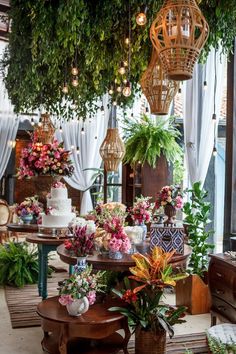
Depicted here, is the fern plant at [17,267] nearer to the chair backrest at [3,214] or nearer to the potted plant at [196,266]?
the potted plant at [196,266]

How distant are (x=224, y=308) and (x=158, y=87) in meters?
2.27

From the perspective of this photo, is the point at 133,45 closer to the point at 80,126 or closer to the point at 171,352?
the point at 171,352

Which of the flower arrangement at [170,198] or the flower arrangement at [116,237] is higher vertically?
the flower arrangement at [170,198]

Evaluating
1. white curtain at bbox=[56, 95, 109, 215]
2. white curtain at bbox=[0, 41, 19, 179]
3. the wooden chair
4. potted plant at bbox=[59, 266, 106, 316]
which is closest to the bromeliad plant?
potted plant at bbox=[59, 266, 106, 316]

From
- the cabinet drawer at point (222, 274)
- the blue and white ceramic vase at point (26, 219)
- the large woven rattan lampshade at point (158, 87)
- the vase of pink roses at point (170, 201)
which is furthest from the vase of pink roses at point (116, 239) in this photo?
the blue and white ceramic vase at point (26, 219)

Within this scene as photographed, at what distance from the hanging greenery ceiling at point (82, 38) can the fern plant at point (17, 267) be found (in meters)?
2.65

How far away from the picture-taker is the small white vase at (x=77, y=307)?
11.1 ft

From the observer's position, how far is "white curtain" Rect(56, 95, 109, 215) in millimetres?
10115

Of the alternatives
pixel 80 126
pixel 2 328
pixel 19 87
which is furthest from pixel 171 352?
pixel 80 126

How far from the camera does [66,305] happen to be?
3.46 metres

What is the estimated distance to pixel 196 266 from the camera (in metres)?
5.23

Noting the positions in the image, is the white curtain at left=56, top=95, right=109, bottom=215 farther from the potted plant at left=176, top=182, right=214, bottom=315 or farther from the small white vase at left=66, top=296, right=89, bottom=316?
the small white vase at left=66, top=296, right=89, bottom=316

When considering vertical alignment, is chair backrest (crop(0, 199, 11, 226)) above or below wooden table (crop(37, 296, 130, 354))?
above

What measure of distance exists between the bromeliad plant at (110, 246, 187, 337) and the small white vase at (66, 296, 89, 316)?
0.26 m
